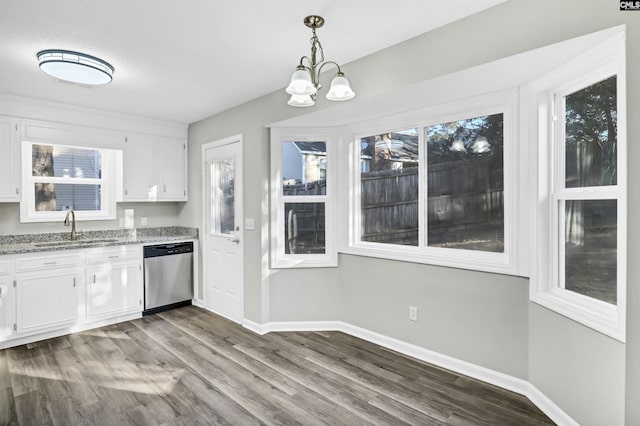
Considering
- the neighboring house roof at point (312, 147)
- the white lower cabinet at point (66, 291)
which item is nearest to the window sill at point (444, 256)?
the neighboring house roof at point (312, 147)

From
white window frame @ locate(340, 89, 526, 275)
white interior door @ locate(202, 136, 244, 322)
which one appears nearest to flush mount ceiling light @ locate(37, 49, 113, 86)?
white interior door @ locate(202, 136, 244, 322)

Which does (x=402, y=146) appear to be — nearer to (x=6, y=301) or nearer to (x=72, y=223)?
(x=72, y=223)

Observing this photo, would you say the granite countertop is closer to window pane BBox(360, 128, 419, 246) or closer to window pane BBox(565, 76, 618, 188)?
window pane BBox(360, 128, 419, 246)

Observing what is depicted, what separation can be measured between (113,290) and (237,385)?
2.23 metres

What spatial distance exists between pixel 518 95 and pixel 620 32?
2.64ft

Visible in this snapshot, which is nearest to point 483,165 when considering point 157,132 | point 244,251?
point 244,251

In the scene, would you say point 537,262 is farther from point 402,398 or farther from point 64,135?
point 64,135

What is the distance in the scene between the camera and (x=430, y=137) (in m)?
2.99

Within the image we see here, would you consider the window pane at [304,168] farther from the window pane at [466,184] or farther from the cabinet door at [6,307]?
the cabinet door at [6,307]

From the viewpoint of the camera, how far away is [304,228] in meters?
3.70

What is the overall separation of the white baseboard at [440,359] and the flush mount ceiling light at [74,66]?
270cm

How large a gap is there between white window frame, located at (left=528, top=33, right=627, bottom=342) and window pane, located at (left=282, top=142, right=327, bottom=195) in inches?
76.6

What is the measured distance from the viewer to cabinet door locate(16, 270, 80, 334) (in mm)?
3316

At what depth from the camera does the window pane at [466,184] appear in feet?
8.62
